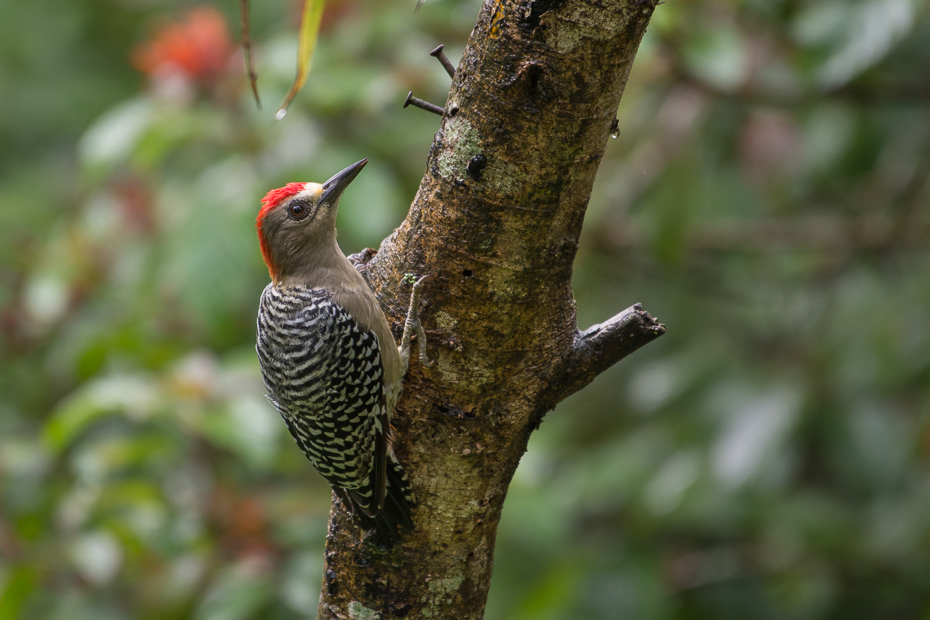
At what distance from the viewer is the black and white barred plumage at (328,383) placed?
2668mm

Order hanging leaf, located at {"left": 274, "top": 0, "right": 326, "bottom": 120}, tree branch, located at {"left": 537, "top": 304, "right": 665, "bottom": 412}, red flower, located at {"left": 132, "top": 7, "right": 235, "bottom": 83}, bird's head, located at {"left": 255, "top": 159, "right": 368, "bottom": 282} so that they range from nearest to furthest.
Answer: hanging leaf, located at {"left": 274, "top": 0, "right": 326, "bottom": 120}
tree branch, located at {"left": 537, "top": 304, "right": 665, "bottom": 412}
bird's head, located at {"left": 255, "top": 159, "right": 368, "bottom": 282}
red flower, located at {"left": 132, "top": 7, "right": 235, "bottom": 83}

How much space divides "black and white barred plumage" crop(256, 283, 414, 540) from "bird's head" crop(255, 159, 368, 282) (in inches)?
5.7

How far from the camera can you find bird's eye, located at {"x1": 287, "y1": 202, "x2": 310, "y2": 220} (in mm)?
3301

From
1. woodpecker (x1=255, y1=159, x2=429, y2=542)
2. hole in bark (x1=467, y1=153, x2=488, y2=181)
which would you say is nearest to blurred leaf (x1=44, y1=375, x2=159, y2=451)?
woodpecker (x1=255, y1=159, x2=429, y2=542)

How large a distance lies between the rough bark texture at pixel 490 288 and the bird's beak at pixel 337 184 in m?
0.90

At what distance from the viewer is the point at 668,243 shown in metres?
4.08

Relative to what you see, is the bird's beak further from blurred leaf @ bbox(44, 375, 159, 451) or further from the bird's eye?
blurred leaf @ bbox(44, 375, 159, 451)

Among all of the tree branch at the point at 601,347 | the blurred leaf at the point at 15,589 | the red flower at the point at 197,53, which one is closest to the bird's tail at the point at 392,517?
the tree branch at the point at 601,347

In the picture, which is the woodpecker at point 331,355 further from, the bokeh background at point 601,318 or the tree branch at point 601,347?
the tree branch at point 601,347

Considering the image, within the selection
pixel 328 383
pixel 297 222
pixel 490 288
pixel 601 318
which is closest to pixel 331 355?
pixel 328 383

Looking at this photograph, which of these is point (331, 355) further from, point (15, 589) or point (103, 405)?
point (15, 589)

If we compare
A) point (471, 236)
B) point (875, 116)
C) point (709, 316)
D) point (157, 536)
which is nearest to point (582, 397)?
point (709, 316)

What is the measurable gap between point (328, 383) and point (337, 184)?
0.84 m

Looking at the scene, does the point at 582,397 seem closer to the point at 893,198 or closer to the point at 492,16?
the point at 893,198
